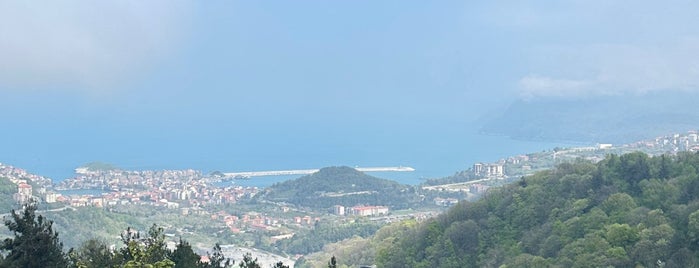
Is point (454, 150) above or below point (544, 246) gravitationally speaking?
above

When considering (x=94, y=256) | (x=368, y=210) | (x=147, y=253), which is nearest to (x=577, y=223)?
(x=94, y=256)

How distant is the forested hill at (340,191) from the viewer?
→ 4509 centimetres

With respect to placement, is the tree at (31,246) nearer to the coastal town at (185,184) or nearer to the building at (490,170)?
the coastal town at (185,184)

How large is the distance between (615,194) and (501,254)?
9.15 feet

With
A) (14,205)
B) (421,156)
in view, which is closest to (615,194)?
(14,205)

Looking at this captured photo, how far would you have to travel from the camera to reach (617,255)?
47.1ft

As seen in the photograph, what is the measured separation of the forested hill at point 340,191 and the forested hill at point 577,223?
71.2 ft

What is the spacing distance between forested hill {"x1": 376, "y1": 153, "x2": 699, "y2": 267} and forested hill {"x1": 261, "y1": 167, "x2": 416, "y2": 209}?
21.7 m

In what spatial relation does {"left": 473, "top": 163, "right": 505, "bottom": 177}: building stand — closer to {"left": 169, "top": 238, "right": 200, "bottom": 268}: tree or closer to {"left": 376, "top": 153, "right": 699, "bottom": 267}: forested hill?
{"left": 376, "top": 153, "right": 699, "bottom": 267}: forested hill

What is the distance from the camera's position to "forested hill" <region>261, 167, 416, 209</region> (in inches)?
1775

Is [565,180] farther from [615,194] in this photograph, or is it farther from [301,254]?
[301,254]

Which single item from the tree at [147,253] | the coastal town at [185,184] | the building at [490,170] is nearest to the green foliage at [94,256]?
the tree at [147,253]

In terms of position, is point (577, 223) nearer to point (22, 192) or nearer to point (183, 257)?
point (183, 257)

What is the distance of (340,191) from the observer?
4725 cm
